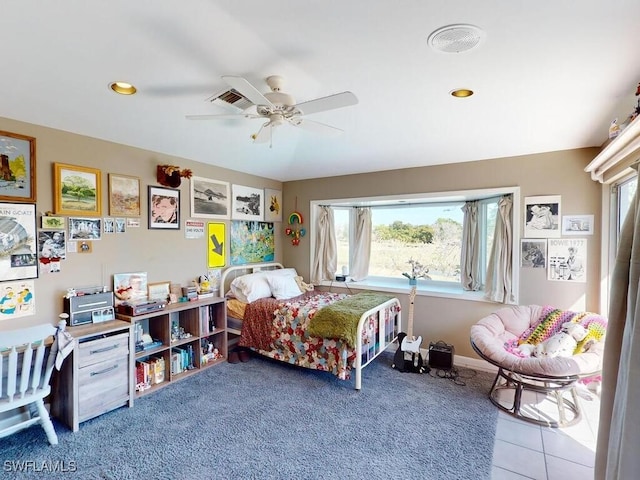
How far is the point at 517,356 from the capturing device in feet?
8.65

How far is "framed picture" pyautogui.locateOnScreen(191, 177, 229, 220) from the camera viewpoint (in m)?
3.67

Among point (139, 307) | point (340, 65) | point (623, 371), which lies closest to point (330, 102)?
point (340, 65)

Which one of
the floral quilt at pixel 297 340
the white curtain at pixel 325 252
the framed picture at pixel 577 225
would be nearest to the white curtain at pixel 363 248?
Result: the white curtain at pixel 325 252

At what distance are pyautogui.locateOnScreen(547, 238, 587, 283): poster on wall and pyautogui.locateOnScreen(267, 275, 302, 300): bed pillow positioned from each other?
9.13 feet

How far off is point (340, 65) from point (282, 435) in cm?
262

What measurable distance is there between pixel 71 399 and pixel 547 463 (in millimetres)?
3324

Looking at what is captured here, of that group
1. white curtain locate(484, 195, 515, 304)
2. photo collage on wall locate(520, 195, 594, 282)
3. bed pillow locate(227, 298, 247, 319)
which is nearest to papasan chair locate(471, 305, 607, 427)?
white curtain locate(484, 195, 515, 304)

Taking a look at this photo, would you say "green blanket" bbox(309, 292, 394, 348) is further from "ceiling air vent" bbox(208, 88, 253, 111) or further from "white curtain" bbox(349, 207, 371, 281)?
"ceiling air vent" bbox(208, 88, 253, 111)

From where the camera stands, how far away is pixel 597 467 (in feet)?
4.02

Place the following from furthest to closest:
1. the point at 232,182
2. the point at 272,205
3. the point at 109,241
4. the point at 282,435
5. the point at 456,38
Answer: the point at 272,205 → the point at 232,182 → the point at 109,241 → the point at 282,435 → the point at 456,38

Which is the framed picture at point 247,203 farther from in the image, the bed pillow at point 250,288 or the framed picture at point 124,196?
the framed picture at point 124,196

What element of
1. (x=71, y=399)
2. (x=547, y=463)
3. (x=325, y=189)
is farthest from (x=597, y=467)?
(x=325, y=189)

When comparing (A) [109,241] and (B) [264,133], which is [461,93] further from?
(A) [109,241]

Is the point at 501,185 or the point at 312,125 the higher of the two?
the point at 312,125
